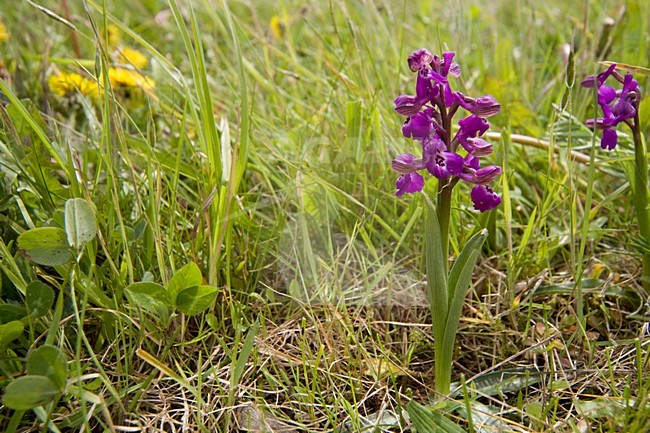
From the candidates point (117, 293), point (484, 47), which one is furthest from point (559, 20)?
point (117, 293)

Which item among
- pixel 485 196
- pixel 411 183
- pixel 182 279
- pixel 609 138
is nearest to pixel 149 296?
pixel 182 279

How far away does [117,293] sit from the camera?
53.2 inches

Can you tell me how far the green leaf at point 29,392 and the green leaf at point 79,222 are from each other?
27 centimetres

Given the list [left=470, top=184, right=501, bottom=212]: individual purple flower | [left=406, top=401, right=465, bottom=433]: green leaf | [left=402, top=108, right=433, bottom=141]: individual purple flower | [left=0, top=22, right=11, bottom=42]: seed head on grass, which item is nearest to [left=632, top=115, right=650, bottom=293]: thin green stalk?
[left=470, top=184, right=501, bottom=212]: individual purple flower

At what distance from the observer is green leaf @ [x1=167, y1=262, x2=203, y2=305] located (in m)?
1.30

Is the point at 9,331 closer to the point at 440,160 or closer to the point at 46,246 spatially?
the point at 46,246

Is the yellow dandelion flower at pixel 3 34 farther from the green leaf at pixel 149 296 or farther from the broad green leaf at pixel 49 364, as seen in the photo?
the broad green leaf at pixel 49 364

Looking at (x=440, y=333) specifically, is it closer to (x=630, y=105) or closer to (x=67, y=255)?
(x=630, y=105)

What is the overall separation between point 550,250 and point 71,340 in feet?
3.68

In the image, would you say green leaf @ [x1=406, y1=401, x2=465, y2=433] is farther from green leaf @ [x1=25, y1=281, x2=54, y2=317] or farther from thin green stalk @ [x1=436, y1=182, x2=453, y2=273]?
green leaf @ [x1=25, y1=281, x2=54, y2=317]

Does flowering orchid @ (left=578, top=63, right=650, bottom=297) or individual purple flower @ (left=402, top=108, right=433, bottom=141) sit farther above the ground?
individual purple flower @ (left=402, top=108, right=433, bottom=141)

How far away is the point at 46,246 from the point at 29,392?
0.34m

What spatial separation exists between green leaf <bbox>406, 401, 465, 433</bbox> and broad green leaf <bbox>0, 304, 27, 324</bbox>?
2.45 ft

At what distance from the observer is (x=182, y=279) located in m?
1.30
